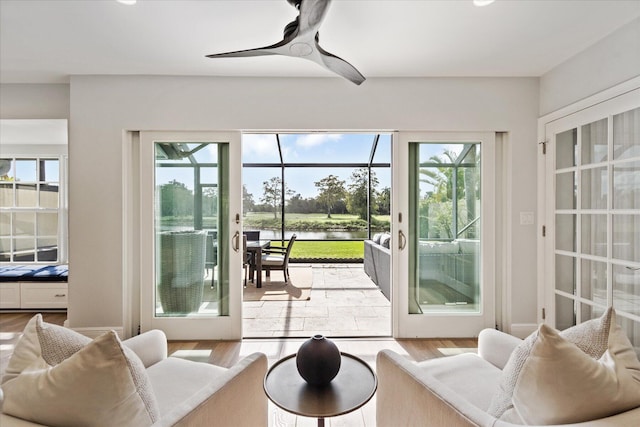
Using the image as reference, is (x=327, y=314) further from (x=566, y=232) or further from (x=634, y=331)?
(x=634, y=331)

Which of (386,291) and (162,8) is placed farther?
(386,291)

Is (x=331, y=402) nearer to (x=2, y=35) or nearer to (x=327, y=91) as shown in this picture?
(x=327, y=91)

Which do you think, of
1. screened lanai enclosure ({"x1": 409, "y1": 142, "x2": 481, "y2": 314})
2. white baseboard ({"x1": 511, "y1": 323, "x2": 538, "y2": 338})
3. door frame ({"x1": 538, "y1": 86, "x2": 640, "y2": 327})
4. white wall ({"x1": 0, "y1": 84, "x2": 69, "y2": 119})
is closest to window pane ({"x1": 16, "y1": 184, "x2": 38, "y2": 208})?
white wall ({"x1": 0, "y1": 84, "x2": 69, "y2": 119})

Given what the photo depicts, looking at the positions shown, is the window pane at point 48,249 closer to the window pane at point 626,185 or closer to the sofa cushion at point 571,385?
the sofa cushion at point 571,385

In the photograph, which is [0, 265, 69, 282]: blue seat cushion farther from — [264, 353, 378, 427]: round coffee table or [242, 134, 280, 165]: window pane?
[242, 134, 280, 165]: window pane

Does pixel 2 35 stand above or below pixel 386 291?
above

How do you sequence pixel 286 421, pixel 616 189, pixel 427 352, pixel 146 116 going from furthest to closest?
pixel 146 116 < pixel 427 352 < pixel 616 189 < pixel 286 421

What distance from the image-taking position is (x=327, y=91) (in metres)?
3.02

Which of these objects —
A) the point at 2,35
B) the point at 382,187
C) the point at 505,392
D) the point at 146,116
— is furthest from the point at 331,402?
the point at 382,187

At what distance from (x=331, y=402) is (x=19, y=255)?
5382mm

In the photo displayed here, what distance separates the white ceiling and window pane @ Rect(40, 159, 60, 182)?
196 centimetres

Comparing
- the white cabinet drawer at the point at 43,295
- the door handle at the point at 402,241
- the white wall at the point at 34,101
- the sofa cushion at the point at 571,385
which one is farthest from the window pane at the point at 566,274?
the white cabinet drawer at the point at 43,295

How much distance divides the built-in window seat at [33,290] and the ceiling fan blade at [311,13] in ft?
13.4

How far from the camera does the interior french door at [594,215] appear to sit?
7.09 ft
